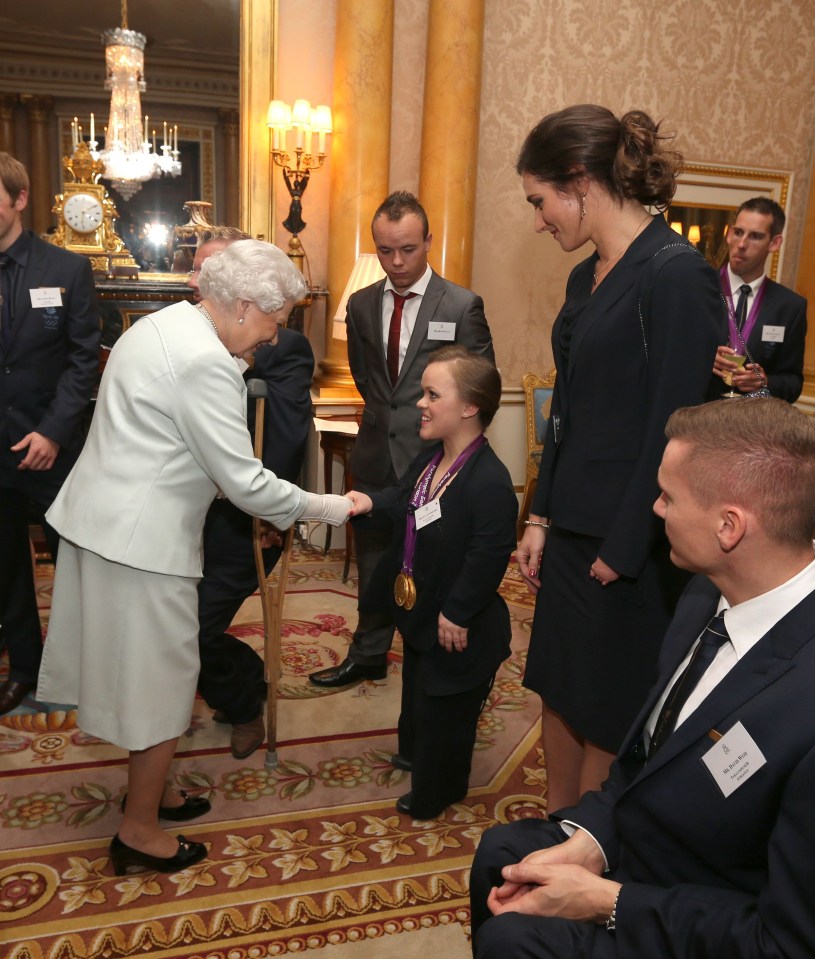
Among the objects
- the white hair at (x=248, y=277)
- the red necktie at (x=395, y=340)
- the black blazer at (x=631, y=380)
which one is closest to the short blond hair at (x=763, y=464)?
the black blazer at (x=631, y=380)

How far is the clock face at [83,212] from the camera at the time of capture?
5130 millimetres

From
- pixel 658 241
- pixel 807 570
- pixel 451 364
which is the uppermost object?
pixel 658 241

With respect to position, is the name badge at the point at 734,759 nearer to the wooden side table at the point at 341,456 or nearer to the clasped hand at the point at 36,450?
the clasped hand at the point at 36,450

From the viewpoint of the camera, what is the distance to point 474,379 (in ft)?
8.30

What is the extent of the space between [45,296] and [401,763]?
2.27 m

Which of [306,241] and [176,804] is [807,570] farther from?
[306,241]

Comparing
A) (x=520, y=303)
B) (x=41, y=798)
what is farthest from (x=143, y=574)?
(x=520, y=303)

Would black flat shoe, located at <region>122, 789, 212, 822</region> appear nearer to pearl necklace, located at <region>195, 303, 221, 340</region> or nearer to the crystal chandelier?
pearl necklace, located at <region>195, 303, 221, 340</region>

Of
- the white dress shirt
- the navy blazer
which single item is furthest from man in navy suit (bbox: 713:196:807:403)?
the navy blazer

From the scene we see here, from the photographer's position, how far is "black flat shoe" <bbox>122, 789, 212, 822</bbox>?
273 cm

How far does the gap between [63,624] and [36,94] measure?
4.02m

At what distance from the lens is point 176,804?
2.73 meters

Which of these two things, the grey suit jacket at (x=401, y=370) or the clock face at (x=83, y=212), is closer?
the grey suit jacket at (x=401, y=370)

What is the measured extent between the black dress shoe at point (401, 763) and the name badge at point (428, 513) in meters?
1.02
